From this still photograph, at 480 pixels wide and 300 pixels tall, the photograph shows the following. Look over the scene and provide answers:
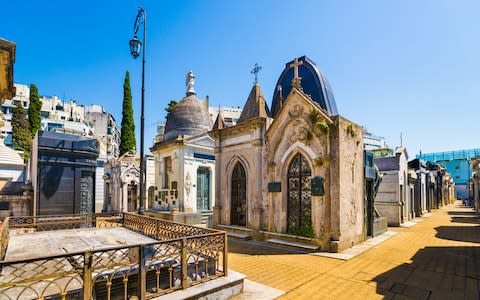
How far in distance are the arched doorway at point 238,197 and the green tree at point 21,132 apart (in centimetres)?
3874

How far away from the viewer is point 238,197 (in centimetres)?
Result: 1220

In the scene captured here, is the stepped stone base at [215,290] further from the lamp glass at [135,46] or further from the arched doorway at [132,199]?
the arched doorway at [132,199]

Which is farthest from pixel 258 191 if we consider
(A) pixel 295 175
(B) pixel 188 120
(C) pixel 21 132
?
(C) pixel 21 132

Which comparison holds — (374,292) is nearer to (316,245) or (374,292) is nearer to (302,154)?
(316,245)

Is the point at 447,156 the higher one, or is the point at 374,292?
the point at 447,156

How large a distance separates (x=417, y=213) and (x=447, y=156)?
5789 centimetres

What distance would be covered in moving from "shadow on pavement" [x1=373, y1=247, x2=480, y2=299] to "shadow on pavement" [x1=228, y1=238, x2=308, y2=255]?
306cm

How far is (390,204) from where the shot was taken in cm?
1581

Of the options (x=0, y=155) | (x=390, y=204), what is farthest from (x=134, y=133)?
(x=390, y=204)

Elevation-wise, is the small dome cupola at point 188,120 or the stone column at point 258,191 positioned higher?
the small dome cupola at point 188,120

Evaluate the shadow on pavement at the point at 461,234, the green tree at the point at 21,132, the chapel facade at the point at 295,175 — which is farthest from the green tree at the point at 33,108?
the shadow on pavement at the point at 461,234

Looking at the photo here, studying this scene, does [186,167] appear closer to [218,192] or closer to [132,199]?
[218,192]

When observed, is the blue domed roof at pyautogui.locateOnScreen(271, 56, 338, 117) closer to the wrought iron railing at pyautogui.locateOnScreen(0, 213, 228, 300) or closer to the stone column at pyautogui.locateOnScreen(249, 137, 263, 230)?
the stone column at pyautogui.locateOnScreen(249, 137, 263, 230)

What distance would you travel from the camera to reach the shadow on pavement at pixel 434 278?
213 inches
